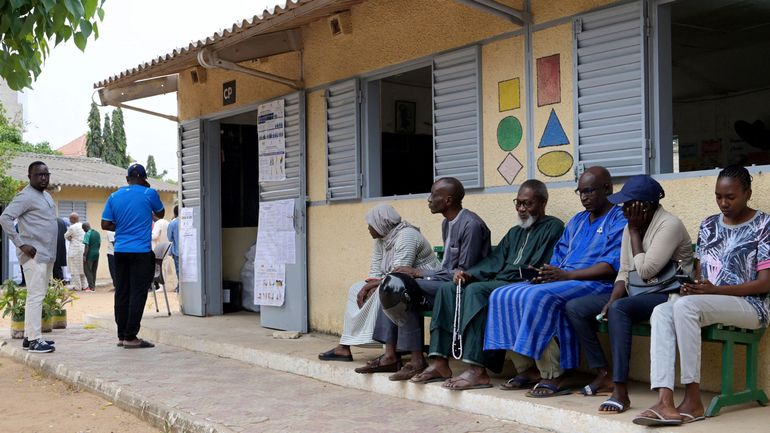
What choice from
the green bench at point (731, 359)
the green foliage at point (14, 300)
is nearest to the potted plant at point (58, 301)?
the green foliage at point (14, 300)

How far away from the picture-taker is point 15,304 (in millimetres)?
8617

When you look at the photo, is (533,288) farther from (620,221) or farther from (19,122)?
(19,122)

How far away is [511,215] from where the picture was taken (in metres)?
5.66

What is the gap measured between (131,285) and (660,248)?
206 inches

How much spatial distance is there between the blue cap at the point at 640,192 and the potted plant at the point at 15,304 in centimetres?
668

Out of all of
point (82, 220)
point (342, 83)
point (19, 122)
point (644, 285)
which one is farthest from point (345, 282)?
point (19, 122)

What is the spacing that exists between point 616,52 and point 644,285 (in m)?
1.62

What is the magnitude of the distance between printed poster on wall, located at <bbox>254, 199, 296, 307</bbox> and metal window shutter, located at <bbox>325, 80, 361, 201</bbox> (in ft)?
2.18

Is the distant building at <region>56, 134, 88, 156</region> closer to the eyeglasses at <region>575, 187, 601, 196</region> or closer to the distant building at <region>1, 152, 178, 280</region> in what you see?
the distant building at <region>1, 152, 178, 280</region>

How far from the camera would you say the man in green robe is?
4766 mm

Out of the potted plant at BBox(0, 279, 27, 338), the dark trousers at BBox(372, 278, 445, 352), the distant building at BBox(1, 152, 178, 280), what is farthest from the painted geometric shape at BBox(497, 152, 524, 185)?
the distant building at BBox(1, 152, 178, 280)

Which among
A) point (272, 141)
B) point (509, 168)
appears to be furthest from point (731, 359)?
point (272, 141)

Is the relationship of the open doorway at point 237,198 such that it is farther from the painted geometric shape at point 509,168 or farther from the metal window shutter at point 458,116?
the painted geometric shape at point 509,168

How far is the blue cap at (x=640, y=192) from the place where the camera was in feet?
14.0
